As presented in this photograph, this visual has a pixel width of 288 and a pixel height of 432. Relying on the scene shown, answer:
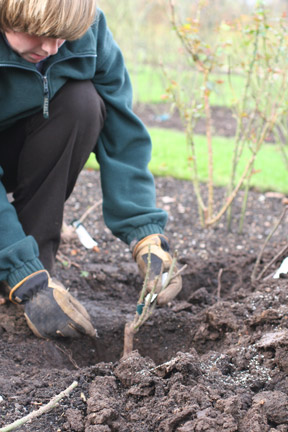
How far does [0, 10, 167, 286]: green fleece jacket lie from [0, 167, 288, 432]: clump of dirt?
33 centimetres

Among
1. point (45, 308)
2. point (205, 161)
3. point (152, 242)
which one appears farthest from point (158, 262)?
point (205, 161)

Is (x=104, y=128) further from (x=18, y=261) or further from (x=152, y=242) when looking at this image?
(x=18, y=261)

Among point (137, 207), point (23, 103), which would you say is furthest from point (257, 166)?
point (23, 103)

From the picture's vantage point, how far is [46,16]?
63.5 inches

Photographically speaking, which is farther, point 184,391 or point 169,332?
point 169,332

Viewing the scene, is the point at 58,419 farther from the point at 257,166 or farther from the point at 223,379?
the point at 257,166

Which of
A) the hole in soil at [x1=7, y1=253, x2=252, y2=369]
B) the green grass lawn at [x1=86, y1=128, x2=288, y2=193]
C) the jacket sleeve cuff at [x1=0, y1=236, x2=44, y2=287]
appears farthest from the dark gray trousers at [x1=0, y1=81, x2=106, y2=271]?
the green grass lawn at [x1=86, y1=128, x2=288, y2=193]

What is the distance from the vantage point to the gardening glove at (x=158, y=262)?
211 centimetres

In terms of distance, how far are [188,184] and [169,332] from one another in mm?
1949

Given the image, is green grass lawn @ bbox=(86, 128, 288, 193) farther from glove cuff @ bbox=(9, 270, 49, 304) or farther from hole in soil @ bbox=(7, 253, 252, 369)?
glove cuff @ bbox=(9, 270, 49, 304)

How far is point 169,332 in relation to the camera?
2.21 m

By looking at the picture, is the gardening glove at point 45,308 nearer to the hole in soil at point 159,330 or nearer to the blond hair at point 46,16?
the hole in soil at point 159,330

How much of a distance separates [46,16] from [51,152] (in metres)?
0.68

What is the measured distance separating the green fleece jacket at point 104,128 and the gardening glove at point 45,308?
49mm
